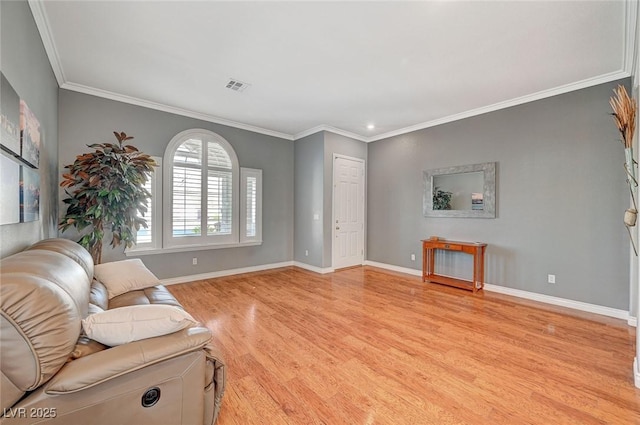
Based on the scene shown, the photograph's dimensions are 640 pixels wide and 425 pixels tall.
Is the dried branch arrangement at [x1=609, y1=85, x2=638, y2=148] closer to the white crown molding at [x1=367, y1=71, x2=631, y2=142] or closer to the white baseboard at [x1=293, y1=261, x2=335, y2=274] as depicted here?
the white crown molding at [x1=367, y1=71, x2=631, y2=142]

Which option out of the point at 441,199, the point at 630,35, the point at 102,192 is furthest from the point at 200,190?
the point at 630,35

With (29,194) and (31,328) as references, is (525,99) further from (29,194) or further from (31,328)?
(29,194)

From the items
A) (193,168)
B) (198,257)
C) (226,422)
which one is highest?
(193,168)

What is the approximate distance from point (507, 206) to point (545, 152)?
825 millimetres

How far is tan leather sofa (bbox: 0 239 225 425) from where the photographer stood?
0.92 meters

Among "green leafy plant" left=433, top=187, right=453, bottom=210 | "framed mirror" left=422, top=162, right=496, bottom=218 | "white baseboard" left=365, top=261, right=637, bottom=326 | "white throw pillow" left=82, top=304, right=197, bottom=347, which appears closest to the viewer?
"white throw pillow" left=82, top=304, right=197, bottom=347

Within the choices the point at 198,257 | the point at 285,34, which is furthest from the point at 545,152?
the point at 198,257

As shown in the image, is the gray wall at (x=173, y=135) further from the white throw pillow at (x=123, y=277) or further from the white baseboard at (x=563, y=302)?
the white baseboard at (x=563, y=302)

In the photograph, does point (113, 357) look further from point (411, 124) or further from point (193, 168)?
point (411, 124)

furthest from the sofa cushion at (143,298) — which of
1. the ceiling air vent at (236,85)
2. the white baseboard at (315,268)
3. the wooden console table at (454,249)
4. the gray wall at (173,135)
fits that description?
the wooden console table at (454,249)

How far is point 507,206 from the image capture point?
12.9 feet

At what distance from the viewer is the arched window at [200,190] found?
14.0ft

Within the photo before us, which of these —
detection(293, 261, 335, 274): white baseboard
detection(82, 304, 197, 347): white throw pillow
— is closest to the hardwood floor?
detection(82, 304, 197, 347): white throw pillow

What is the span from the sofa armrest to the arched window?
3.41m
